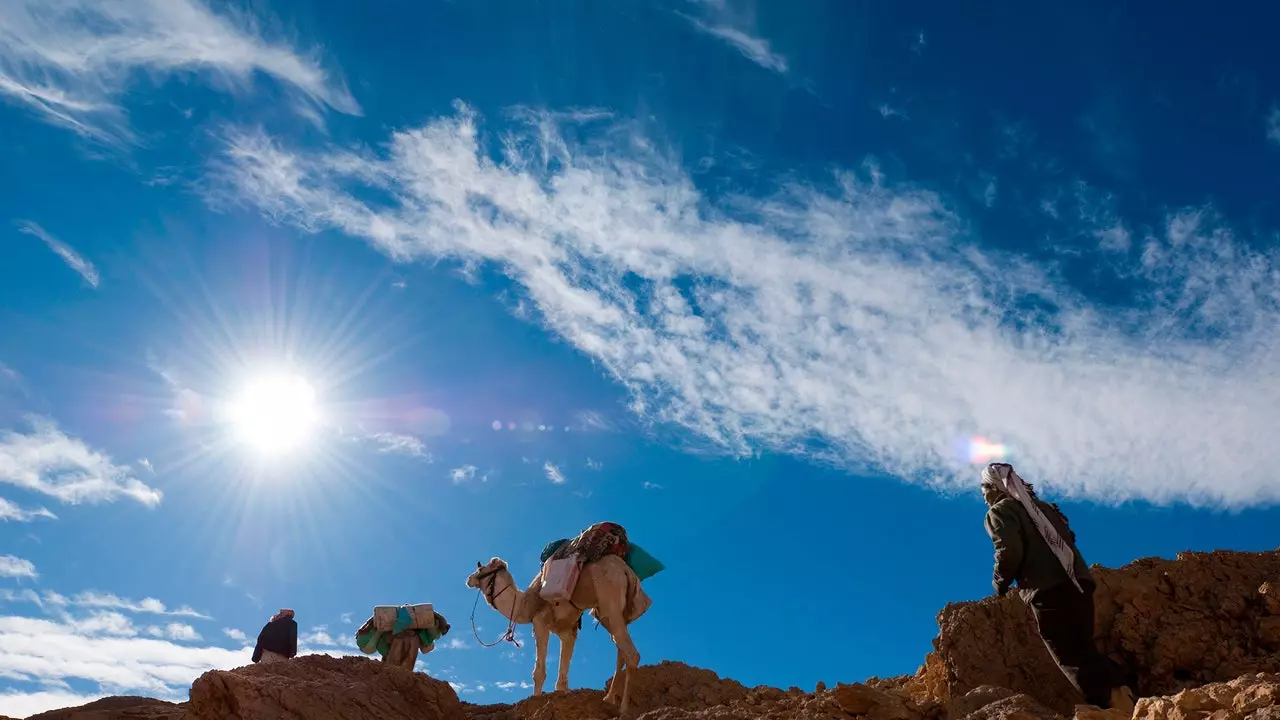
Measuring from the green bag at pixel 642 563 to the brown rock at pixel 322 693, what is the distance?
321cm

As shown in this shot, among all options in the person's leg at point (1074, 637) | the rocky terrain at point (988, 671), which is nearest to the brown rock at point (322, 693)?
the rocky terrain at point (988, 671)

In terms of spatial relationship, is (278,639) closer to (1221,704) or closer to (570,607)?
(570,607)

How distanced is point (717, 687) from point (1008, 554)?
220 inches

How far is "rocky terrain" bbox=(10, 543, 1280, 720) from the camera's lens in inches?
297

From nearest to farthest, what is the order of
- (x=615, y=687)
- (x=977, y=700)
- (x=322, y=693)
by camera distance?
(x=977, y=700) → (x=322, y=693) → (x=615, y=687)

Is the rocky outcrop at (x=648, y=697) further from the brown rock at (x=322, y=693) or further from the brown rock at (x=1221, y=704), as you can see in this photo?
the brown rock at (x=1221, y=704)

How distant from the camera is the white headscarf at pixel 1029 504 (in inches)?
291

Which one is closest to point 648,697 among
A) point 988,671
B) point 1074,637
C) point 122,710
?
point 988,671

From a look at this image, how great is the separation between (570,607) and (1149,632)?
6.94 metres

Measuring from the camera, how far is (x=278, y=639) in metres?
13.0

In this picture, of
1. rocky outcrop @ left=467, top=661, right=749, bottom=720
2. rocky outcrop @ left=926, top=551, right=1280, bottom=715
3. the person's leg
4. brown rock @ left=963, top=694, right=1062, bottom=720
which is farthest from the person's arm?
rocky outcrop @ left=467, top=661, right=749, bottom=720

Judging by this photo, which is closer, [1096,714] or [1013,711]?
[1096,714]

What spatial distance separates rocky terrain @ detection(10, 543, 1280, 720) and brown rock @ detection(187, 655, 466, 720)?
0.01m

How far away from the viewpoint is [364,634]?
13977mm
